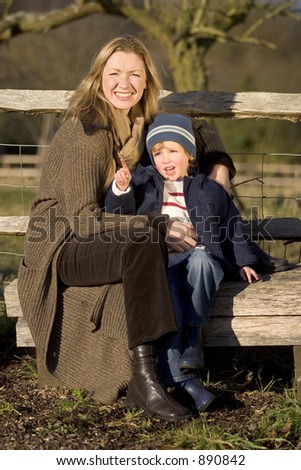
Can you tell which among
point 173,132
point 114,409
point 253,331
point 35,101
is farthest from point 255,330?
point 35,101

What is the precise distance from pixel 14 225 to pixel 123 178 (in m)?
1.26

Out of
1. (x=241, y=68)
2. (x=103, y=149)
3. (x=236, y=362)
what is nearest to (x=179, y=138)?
(x=103, y=149)

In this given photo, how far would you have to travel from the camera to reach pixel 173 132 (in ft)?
13.1

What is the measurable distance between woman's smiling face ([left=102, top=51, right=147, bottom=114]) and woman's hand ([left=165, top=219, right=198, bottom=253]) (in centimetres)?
70

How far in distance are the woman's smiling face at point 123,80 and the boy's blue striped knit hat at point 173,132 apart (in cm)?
21

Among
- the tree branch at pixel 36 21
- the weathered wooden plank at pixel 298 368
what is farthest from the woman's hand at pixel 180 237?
the tree branch at pixel 36 21

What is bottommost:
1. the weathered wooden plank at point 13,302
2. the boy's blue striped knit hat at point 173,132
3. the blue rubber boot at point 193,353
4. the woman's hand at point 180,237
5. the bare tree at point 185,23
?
the blue rubber boot at point 193,353

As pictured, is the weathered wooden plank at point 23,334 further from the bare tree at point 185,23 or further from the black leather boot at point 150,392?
the bare tree at point 185,23

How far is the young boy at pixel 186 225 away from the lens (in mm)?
3705

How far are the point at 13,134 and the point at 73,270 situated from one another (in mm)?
15777

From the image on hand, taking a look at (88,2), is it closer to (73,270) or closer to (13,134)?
(73,270)

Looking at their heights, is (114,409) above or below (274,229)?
below

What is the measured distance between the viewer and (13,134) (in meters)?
19.1

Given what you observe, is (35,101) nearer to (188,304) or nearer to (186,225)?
(186,225)
